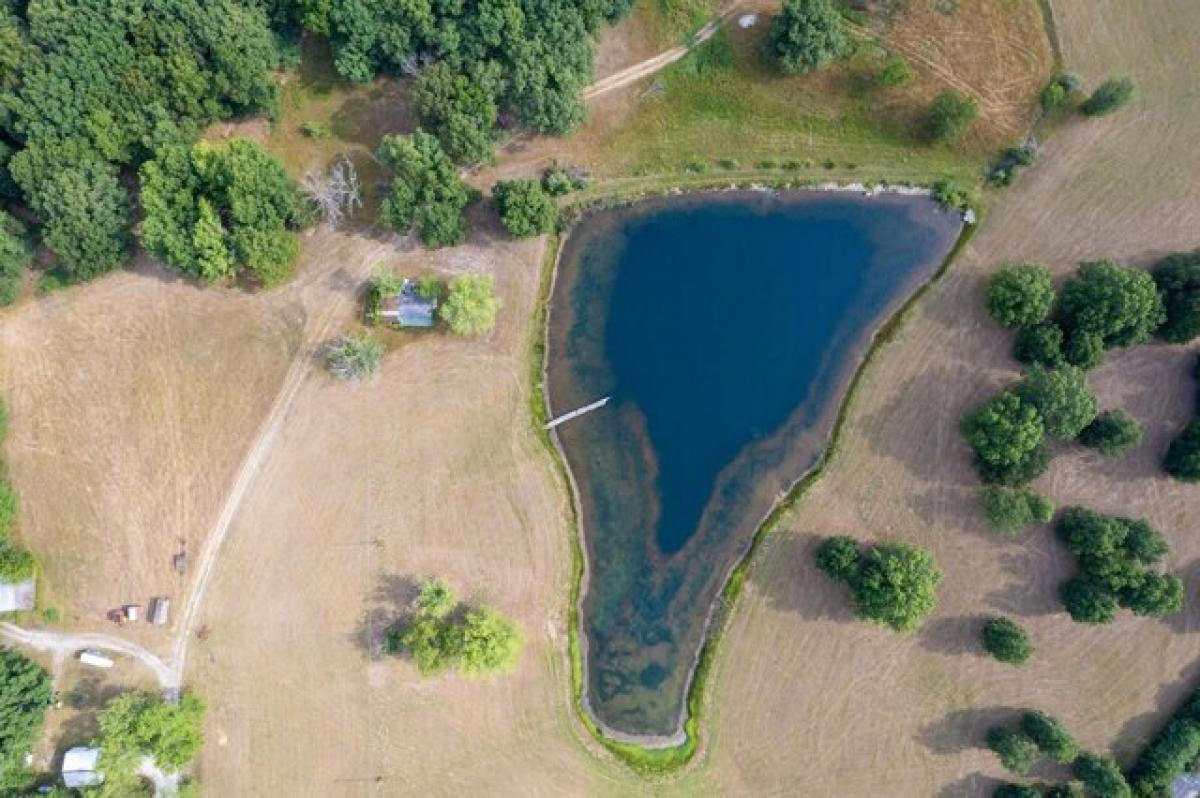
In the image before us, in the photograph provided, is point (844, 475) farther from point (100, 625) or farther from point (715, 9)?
point (100, 625)

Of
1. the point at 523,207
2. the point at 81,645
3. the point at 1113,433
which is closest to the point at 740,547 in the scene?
the point at 1113,433

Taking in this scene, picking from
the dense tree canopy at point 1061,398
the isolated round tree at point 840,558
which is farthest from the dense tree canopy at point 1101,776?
the dense tree canopy at point 1061,398

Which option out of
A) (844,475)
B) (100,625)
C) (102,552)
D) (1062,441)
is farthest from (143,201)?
(1062,441)

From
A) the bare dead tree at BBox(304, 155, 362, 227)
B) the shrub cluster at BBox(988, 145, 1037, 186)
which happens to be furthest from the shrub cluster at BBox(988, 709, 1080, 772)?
the bare dead tree at BBox(304, 155, 362, 227)

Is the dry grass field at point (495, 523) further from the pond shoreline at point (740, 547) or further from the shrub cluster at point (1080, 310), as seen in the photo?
the shrub cluster at point (1080, 310)

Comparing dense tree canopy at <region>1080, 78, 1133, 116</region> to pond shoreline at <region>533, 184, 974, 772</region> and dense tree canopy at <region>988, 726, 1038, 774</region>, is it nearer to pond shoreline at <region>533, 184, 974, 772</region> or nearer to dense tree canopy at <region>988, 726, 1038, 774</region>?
pond shoreline at <region>533, 184, 974, 772</region>

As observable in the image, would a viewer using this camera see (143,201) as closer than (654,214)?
Yes
